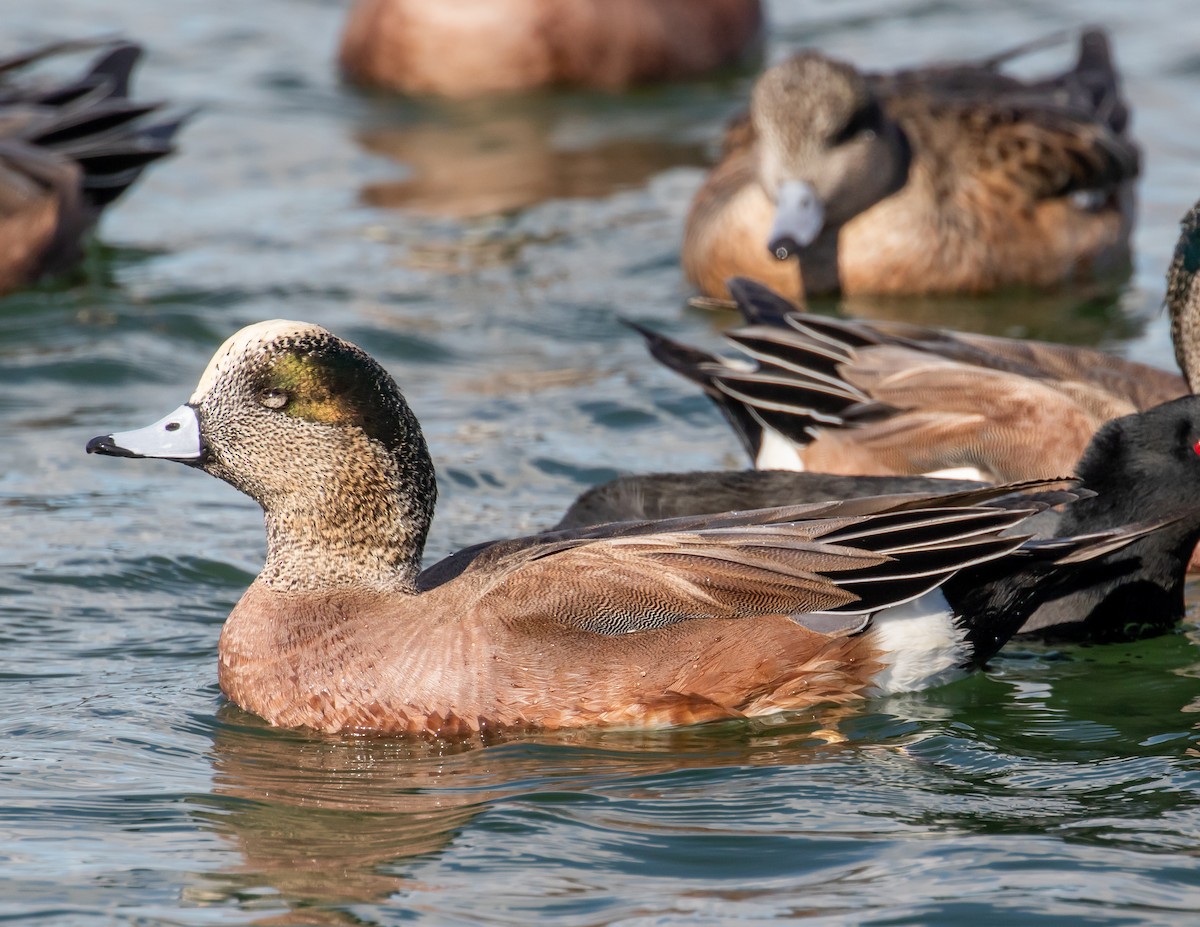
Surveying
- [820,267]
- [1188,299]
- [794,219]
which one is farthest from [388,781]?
[820,267]

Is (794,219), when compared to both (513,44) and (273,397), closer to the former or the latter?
(273,397)

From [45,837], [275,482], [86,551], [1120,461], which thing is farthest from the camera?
[86,551]

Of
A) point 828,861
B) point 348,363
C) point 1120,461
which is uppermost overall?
point 348,363

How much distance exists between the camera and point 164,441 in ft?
17.7

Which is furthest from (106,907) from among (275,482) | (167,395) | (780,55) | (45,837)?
(780,55)

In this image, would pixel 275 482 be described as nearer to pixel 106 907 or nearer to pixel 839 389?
pixel 106 907

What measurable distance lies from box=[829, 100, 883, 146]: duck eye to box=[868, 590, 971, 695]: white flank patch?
4184 mm

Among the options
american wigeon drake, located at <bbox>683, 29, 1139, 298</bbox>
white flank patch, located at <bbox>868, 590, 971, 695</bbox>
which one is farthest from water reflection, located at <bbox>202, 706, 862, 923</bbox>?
american wigeon drake, located at <bbox>683, 29, 1139, 298</bbox>

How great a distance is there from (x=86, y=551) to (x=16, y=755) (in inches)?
64.5

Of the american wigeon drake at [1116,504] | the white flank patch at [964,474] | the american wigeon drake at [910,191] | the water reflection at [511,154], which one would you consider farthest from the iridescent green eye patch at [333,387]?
the water reflection at [511,154]

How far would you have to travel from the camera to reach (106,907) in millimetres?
4477

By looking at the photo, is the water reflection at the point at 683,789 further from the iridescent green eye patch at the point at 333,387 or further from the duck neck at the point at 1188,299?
the duck neck at the point at 1188,299

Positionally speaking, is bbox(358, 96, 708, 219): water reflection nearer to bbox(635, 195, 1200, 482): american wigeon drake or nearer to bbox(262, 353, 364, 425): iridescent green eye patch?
bbox(635, 195, 1200, 482): american wigeon drake

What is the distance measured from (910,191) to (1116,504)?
3769 millimetres
